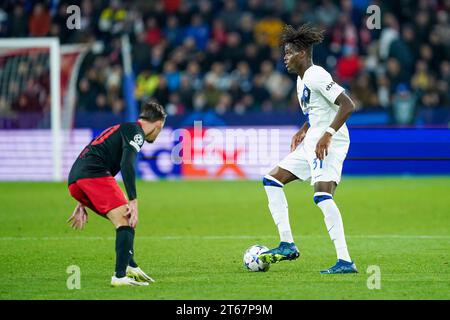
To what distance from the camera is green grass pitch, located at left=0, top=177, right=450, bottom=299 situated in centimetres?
776

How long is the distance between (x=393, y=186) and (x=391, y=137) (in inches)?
55.9

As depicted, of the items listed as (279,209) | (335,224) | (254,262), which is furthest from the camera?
(279,209)

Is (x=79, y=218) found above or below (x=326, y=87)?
below

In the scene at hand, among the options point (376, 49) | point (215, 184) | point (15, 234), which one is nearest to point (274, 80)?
point (376, 49)

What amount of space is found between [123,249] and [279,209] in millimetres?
1919

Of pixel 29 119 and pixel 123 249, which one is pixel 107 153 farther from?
pixel 29 119

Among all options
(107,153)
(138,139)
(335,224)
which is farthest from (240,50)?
(138,139)

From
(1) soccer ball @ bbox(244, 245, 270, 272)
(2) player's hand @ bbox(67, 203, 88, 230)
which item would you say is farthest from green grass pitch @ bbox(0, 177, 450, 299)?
(2) player's hand @ bbox(67, 203, 88, 230)

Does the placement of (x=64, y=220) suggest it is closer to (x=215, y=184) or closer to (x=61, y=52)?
(x=215, y=184)

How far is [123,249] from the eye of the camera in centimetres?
781

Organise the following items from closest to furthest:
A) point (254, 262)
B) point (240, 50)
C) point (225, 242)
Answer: point (254, 262) → point (225, 242) → point (240, 50)

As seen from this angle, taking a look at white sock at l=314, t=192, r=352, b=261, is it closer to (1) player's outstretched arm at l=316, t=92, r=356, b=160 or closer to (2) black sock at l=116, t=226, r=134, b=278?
(1) player's outstretched arm at l=316, t=92, r=356, b=160

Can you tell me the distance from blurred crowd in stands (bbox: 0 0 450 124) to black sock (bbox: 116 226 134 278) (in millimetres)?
14113

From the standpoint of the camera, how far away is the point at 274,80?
23047 mm
